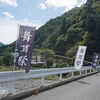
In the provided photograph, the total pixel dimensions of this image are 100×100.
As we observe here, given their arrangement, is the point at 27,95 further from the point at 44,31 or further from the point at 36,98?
the point at 44,31

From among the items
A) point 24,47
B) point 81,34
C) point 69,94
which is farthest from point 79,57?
point 81,34

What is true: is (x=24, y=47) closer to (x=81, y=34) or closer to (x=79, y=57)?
(x=79, y=57)

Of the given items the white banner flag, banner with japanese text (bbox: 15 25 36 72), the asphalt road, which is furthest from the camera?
the white banner flag

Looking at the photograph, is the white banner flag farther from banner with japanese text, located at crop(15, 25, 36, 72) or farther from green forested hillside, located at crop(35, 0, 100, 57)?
green forested hillside, located at crop(35, 0, 100, 57)

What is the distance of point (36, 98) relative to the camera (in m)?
6.59

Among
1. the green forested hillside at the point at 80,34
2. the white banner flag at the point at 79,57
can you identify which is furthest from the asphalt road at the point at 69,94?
the green forested hillside at the point at 80,34

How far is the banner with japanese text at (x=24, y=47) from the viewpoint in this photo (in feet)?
23.5

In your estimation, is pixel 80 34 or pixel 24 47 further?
pixel 80 34

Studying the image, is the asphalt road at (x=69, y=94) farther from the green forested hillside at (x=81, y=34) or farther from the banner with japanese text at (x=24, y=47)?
the green forested hillside at (x=81, y=34)

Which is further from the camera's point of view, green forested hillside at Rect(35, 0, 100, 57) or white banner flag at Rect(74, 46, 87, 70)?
green forested hillside at Rect(35, 0, 100, 57)

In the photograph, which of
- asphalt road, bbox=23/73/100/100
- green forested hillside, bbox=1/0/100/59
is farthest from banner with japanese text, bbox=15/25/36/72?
green forested hillside, bbox=1/0/100/59

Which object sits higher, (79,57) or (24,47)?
(24,47)

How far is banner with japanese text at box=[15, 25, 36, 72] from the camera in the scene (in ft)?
23.5

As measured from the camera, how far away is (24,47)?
721cm
